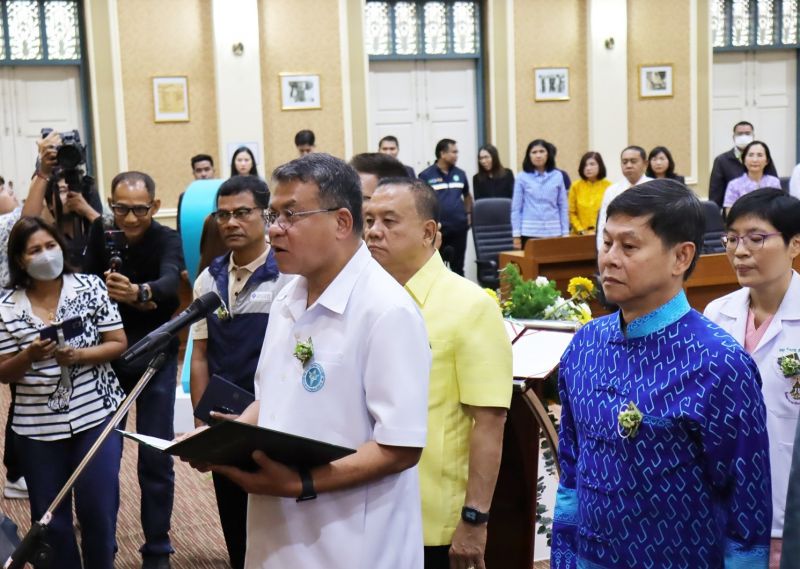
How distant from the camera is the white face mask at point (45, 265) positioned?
3510mm

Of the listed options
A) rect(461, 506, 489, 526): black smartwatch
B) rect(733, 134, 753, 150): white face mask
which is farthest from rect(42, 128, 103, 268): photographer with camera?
rect(733, 134, 753, 150): white face mask

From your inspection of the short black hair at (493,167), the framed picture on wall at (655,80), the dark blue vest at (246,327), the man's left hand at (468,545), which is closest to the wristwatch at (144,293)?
the dark blue vest at (246,327)

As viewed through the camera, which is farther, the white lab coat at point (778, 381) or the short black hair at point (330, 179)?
the white lab coat at point (778, 381)

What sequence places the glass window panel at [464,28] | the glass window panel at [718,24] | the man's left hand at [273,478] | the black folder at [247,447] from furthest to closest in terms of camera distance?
the glass window panel at [718,24] < the glass window panel at [464,28] < the man's left hand at [273,478] < the black folder at [247,447]

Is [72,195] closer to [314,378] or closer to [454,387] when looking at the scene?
[454,387]

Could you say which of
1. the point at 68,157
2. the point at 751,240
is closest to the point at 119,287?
the point at 68,157

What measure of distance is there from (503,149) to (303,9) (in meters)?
2.85

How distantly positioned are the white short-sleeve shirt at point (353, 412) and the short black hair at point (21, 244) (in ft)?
6.01


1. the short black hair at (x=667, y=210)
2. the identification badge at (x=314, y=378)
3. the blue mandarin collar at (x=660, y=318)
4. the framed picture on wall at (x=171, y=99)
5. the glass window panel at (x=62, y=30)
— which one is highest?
the glass window panel at (x=62, y=30)

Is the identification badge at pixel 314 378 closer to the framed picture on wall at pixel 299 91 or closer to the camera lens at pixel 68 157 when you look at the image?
the camera lens at pixel 68 157

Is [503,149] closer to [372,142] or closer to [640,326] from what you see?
[372,142]

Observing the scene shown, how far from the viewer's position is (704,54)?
513 inches

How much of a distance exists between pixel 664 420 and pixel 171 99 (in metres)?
9.84

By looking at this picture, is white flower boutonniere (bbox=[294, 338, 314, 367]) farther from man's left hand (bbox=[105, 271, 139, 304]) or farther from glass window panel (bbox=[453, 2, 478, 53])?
glass window panel (bbox=[453, 2, 478, 53])
